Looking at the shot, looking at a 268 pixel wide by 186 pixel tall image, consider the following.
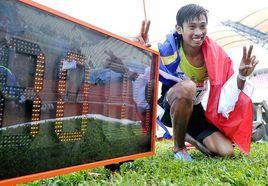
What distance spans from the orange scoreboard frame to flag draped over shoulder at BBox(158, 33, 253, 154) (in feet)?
2.21

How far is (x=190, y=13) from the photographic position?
2.44m

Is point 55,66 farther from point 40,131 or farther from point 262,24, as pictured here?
point 262,24

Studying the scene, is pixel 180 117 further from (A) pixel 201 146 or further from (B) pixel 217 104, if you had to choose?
(A) pixel 201 146

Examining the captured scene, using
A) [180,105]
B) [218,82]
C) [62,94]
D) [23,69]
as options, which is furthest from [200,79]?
[23,69]

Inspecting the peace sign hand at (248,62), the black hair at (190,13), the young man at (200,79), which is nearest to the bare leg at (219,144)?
the young man at (200,79)

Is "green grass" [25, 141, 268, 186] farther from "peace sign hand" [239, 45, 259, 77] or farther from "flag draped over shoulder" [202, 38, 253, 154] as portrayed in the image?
"peace sign hand" [239, 45, 259, 77]

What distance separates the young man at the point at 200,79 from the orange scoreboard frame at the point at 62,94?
655 millimetres

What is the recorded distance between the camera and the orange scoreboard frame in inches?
43.6

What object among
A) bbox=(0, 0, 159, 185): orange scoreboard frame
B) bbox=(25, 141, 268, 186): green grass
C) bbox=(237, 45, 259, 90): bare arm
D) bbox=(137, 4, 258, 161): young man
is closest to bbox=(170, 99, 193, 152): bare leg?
bbox=(137, 4, 258, 161): young man

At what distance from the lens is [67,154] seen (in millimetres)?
1337

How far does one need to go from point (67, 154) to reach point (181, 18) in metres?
1.53

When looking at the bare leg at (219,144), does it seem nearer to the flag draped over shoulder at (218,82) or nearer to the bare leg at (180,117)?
the flag draped over shoulder at (218,82)

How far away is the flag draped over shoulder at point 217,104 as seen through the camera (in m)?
2.41

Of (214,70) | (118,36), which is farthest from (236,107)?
(118,36)
